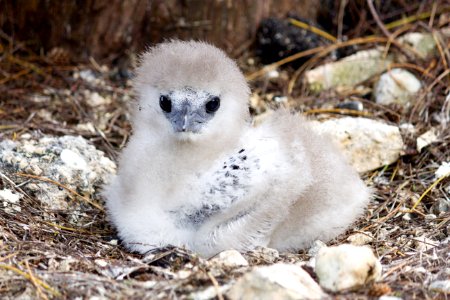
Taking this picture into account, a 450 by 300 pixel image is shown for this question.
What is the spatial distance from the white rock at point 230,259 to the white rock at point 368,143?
1.64 m

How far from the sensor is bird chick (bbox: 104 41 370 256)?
381cm

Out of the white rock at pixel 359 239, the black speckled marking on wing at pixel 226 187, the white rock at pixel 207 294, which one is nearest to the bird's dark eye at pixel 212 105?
the black speckled marking on wing at pixel 226 187

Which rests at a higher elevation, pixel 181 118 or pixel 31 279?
pixel 181 118

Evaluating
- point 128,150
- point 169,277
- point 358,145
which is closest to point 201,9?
→ point 358,145

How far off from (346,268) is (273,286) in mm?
384

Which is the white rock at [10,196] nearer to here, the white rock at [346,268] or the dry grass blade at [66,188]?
the dry grass blade at [66,188]

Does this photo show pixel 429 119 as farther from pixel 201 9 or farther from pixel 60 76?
pixel 60 76

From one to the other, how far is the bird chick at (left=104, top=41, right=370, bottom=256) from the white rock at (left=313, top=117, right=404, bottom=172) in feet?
3.33

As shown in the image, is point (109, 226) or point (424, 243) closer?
point (424, 243)

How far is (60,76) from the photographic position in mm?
6363

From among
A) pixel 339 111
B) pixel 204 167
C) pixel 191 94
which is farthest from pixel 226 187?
pixel 339 111

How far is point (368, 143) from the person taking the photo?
5078 mm

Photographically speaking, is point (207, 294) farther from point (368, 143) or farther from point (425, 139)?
point (425, 139)

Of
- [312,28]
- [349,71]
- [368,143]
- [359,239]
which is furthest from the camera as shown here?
[312,28]
